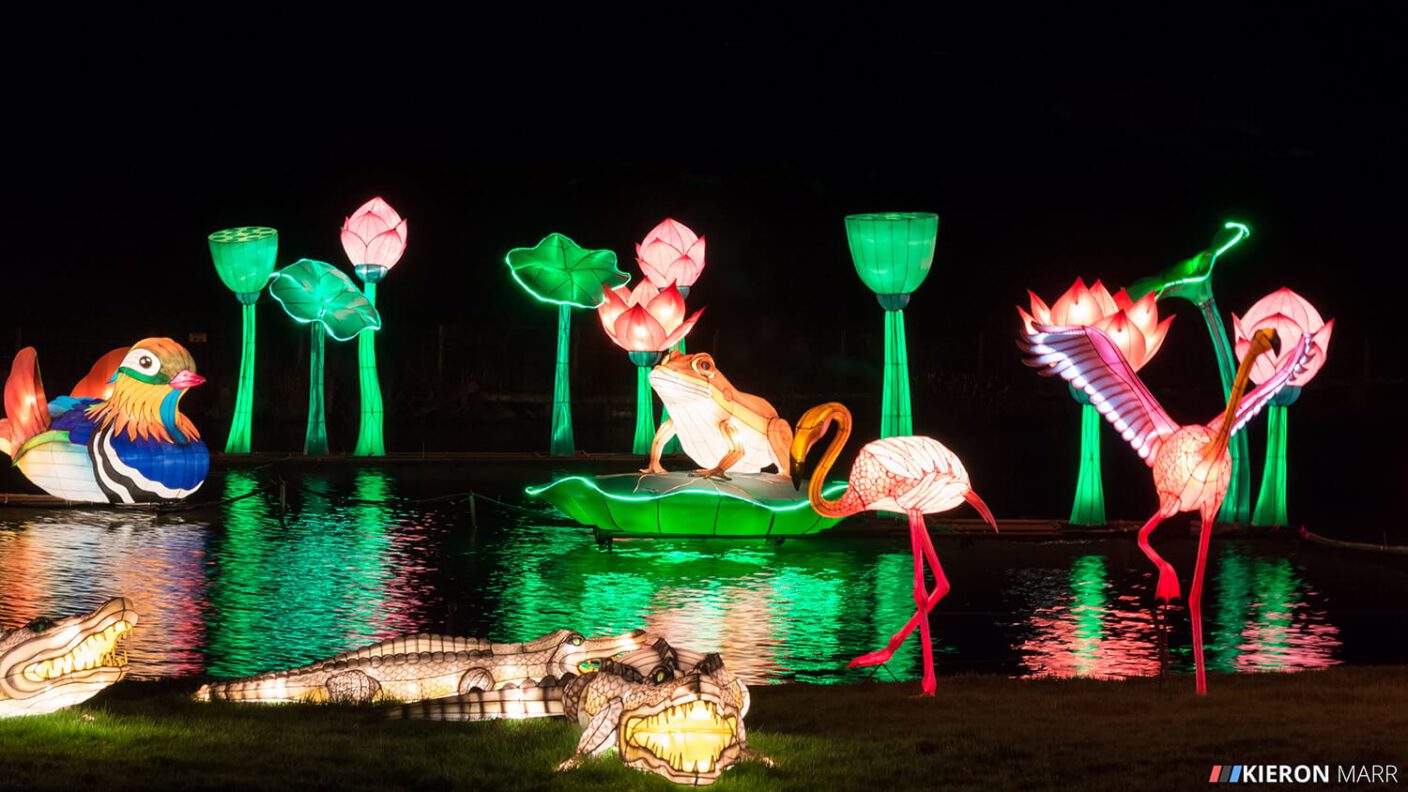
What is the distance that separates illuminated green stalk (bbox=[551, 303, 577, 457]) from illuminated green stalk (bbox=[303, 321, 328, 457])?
354cm

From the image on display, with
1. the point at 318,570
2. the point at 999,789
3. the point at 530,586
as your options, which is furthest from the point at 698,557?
the point at 999,789

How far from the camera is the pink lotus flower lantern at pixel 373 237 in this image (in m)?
24.5

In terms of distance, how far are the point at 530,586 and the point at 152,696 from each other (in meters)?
5.51

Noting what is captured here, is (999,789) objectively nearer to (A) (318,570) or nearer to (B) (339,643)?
(B) (339,643)

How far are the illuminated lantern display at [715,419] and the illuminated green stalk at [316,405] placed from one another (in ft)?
37.2

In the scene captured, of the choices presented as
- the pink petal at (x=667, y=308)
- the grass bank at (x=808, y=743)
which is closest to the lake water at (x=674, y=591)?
the grass bank at (x=808, y=743)

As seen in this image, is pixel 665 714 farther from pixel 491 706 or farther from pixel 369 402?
pixel 369 402

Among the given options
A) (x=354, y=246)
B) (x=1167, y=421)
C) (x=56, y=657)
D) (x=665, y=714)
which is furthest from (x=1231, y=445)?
(x=354, y=246)

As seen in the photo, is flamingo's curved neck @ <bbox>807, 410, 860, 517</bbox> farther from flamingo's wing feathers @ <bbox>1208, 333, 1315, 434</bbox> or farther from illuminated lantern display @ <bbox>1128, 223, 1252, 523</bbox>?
illuminated lantern display @ <bbox>1128, 223, 1252, 523</bbox>

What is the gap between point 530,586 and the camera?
1335 cm

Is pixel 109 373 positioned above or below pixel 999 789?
above

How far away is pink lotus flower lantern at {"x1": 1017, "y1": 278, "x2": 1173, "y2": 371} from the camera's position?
14906 millimetres

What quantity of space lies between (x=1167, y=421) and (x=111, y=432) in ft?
38.1

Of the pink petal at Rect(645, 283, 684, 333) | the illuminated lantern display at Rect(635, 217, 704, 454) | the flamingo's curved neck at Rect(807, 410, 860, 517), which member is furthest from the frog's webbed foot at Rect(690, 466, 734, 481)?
the illuminated lantern display at Rect(635, 217, 704, 454)
